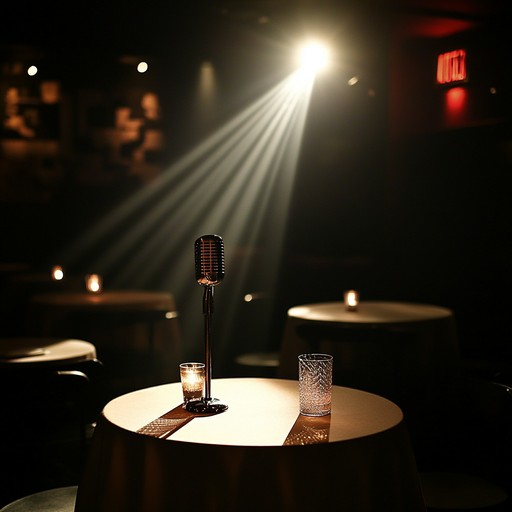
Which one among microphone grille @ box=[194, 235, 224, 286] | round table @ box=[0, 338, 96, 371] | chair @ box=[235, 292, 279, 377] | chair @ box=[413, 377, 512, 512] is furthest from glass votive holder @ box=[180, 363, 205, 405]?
chair @ box=[235, 292, 279, 377]

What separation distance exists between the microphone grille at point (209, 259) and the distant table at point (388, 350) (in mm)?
1582

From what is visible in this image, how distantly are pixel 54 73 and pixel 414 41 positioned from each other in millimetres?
3512

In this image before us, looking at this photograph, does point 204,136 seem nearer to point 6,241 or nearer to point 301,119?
point 301,119

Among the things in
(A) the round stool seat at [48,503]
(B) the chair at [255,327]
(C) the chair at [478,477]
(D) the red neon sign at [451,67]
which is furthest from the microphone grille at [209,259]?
(D) the red neon sign at [451,67]

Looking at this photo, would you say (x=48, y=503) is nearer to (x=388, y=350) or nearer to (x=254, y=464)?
(x=254, y=464)

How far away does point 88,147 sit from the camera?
25.2 feet

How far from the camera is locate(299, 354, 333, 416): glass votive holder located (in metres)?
1.83

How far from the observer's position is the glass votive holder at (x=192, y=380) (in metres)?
1.95

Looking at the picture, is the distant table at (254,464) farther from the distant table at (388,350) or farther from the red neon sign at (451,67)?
the red neon sign at (451,67)

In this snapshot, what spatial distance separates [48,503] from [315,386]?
0.99 m

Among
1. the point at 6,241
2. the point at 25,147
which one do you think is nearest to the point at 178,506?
the point at 6,241

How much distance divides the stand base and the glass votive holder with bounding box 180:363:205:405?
0.02 m

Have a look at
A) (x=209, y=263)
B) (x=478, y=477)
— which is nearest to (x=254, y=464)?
(x=209, y=263)

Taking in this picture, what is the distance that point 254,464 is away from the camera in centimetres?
155
